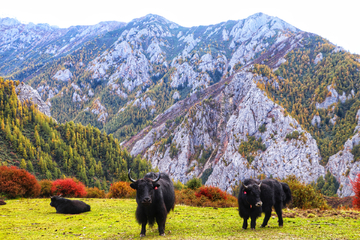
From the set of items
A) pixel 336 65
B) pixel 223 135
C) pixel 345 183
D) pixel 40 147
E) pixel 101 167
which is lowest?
pixel 345 183

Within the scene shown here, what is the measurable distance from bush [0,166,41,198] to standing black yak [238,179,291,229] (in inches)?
1160

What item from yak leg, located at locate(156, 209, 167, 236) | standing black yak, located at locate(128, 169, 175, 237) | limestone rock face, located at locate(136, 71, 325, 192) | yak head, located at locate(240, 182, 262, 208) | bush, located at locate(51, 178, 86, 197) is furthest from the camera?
limestone rock face, located at locate(136, 71, 325, 192)

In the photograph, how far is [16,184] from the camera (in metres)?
26.8

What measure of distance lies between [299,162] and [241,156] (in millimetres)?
38266

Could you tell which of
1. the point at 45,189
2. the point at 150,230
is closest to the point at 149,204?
the point at 150,230

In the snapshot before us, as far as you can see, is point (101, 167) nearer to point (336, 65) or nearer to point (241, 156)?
point (241, 156)

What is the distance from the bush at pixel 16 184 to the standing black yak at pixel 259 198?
29476mm

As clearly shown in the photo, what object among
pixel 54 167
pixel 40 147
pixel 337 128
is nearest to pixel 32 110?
pixel 40 147

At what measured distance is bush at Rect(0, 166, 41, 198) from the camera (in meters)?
26.0

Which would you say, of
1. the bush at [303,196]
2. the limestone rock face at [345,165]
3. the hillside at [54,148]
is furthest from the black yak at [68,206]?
the limestone rock face at [345,165]

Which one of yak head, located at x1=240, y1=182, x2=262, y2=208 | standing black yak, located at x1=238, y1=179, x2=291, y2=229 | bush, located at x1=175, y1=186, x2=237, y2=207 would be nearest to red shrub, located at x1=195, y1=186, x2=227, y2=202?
bush, located at x1=175, y1=186, x2=237, y2=207

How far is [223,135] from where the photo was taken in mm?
193125

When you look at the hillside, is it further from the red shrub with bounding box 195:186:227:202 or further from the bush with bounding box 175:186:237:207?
the red shrub with bounding box 195:186:227:202

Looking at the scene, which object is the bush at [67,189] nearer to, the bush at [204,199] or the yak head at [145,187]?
the bush at [204,199]
